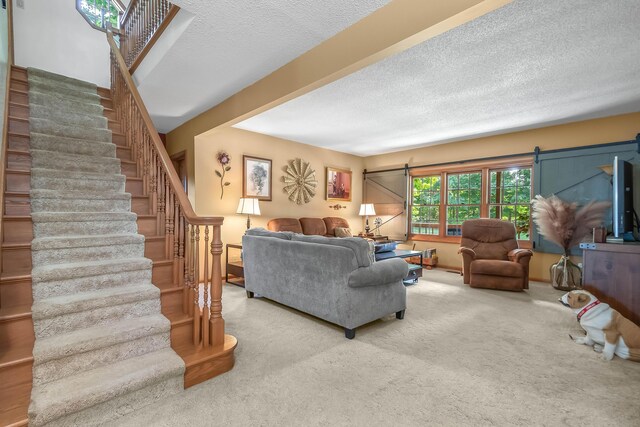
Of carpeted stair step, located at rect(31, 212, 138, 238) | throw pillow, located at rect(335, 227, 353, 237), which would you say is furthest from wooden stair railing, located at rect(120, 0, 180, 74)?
throw pillow, located at rect(335, 227, 353, 237)

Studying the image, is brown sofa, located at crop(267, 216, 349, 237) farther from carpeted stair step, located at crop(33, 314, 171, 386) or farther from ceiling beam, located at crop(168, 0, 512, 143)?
carpeted stair step, located at crop(33, 314, 171, 386)

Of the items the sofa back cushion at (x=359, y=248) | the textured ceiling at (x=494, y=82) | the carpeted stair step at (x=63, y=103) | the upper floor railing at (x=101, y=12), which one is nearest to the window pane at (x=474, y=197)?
the textured ceiling at (x=494, y=82)

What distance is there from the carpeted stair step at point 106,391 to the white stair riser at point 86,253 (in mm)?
876

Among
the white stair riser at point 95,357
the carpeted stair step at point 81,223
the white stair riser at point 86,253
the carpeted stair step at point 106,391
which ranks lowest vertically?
the carpeted stair step at point 106,391

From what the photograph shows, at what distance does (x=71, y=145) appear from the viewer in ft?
9.82

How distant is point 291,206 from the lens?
5.90m

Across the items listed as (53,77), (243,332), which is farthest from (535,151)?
(53,77)

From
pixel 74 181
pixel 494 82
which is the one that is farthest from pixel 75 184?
pixel 494 82

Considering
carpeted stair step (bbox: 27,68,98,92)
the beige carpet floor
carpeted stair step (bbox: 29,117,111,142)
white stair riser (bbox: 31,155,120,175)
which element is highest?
carpeted stair step (bbox: 27,68,98,92)

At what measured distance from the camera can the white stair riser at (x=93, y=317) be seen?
176 cm

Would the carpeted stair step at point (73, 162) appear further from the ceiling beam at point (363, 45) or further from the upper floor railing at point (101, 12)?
the upper floor railing at point (101, 12)

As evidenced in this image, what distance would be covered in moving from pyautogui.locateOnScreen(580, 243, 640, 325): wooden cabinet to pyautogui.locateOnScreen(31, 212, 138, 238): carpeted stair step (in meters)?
4.11

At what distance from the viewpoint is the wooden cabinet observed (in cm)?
248

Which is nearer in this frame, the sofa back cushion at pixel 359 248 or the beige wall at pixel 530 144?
the sofa back cushion at pixel 359 248
